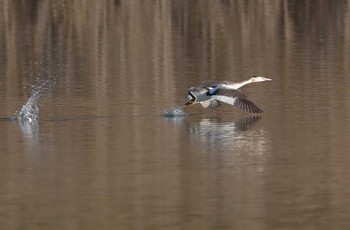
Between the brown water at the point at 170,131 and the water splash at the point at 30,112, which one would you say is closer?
the brown water at the point at 170,131

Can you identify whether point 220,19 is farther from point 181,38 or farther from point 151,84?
point 151,84

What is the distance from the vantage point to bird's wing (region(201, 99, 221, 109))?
17078mm

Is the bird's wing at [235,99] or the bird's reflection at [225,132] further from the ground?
the bird's wing at [235,99]

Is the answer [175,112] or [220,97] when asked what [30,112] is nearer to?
[175,112]

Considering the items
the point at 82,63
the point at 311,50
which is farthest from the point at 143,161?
the point at 311,50

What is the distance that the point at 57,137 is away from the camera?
48.6ft

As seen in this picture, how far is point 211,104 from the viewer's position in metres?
17.2

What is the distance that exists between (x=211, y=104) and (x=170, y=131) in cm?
183

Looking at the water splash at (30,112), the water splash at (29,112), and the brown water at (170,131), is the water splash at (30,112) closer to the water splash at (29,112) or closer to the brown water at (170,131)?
the water splash at (29,112)

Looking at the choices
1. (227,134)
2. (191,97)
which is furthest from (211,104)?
(227,134)

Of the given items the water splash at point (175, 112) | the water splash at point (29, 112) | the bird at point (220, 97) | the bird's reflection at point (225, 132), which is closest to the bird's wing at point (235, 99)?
the bird at point (220, 97)

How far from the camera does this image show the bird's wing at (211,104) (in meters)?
17.1

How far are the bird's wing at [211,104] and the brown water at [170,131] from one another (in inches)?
6.3

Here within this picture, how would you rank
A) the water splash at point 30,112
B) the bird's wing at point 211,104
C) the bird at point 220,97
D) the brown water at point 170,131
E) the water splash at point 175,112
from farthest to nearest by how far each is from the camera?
the bird's wing at point 211,104, the water splash at point 175,112, the bird at point 220,97, the water splash at point 30,112, the brown water at point 170,131
